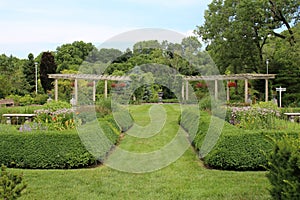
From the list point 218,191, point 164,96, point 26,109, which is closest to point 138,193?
point 218,191

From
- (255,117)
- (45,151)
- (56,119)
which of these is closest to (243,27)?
(255,117)

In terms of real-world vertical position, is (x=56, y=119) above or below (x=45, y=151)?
above

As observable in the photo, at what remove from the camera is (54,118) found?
7449 mm

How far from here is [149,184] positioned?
15.6 ft

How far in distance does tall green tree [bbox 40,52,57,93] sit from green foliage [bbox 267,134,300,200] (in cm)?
2451

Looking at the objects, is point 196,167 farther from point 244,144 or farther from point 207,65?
point 207,65

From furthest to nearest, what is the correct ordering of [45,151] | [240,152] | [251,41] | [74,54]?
[74,54] < [251,41] < [45,151] < [240,152]

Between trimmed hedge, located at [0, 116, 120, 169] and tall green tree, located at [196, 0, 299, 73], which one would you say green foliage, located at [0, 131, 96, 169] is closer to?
trimmed hedge, located at [0, 116, 120, 169]

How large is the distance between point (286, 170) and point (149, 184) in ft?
6.97

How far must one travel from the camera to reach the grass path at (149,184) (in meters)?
4.24

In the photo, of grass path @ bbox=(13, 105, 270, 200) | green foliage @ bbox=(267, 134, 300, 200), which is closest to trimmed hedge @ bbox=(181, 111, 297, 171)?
grass path @ bbox=(13, 105, 270, 200)

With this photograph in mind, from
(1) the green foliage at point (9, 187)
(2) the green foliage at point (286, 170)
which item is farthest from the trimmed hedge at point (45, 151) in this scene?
(2) the green foliage at point (286, 170)

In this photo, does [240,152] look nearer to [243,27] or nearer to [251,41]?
[243,27]

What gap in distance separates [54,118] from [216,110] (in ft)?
15.0
